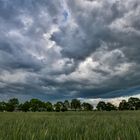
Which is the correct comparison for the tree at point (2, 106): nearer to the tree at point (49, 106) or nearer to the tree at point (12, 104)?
the tree at point (12, 104)

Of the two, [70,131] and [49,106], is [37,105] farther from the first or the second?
[70,131]

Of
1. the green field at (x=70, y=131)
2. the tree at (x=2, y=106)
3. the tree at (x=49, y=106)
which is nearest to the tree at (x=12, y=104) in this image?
the tree at (x=2, y=106)

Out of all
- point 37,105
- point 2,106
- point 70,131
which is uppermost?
point 37,105

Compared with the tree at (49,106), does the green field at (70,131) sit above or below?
below

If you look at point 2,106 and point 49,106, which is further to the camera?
point 49,106

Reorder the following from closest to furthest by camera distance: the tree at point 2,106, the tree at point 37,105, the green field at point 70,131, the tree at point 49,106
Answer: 1. the green field at point 70,131
2. the tree at point 2,106
3. the tree at point 37,105
4. the tree at point 49,106

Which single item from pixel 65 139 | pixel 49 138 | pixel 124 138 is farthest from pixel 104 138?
pixel 49 138

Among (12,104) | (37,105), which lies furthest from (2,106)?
(37,105)

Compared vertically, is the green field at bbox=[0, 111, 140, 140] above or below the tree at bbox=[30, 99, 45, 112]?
below

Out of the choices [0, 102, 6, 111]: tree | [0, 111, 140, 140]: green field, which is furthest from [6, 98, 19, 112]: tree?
[0, 111, 140, 140]: green field

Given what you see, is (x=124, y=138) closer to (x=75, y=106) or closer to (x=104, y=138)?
(x=104, y=138)

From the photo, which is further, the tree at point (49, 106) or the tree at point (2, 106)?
the tree at point (49, 106)

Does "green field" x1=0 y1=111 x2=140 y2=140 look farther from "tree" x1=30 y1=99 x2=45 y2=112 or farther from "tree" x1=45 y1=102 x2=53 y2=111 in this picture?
"tree" x1=45 y1=102 x2=53 y2=111

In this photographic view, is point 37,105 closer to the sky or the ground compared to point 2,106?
closer to the sky
